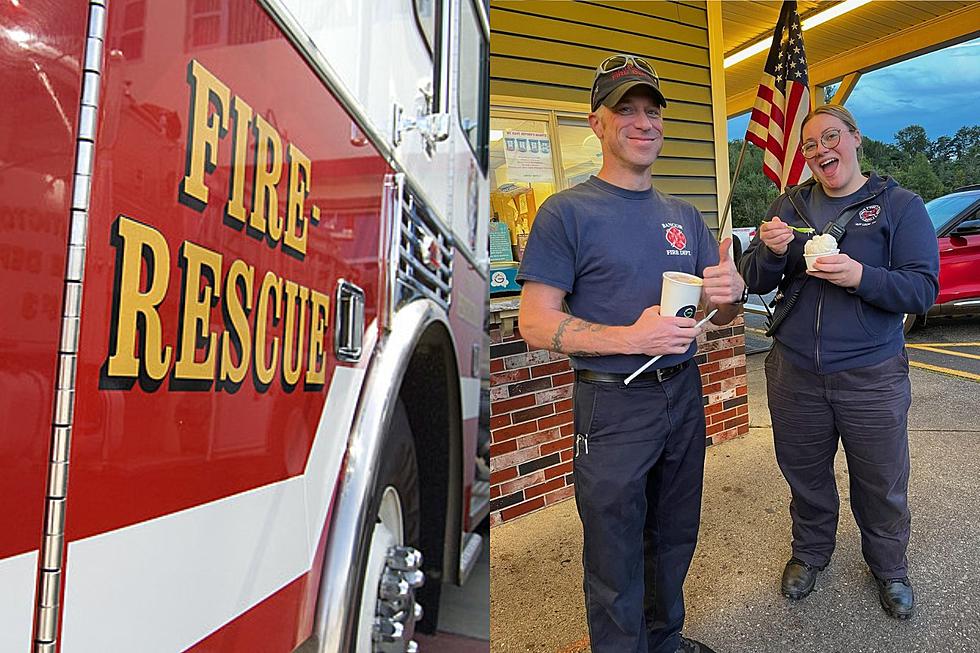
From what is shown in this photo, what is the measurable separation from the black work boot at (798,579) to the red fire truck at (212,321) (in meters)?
1.88

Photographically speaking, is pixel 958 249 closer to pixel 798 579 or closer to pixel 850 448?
pixel 850 448

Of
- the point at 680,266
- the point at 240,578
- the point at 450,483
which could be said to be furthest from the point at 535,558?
the point at 240,578

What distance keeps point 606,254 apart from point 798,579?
5.12ft

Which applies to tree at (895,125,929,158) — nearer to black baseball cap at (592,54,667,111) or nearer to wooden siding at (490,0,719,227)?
wooden siding at (490,0,719,227)

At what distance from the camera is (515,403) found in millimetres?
3070

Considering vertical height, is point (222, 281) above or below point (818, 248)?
below

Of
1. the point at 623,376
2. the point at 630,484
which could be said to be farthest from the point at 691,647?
the point at 623,376

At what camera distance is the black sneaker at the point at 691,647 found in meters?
2.04

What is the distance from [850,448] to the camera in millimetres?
2311

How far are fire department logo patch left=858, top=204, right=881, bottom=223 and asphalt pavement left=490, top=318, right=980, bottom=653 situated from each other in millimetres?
1297

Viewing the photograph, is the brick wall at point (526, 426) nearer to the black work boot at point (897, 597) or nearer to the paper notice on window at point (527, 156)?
the paper notice on window at point (527, 156)

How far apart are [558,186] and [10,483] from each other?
3.66 metres

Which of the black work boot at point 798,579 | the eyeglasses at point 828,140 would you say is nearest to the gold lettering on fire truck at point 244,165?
the eyeglasses at point 828,140

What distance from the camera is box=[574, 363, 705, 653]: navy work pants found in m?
1.65
